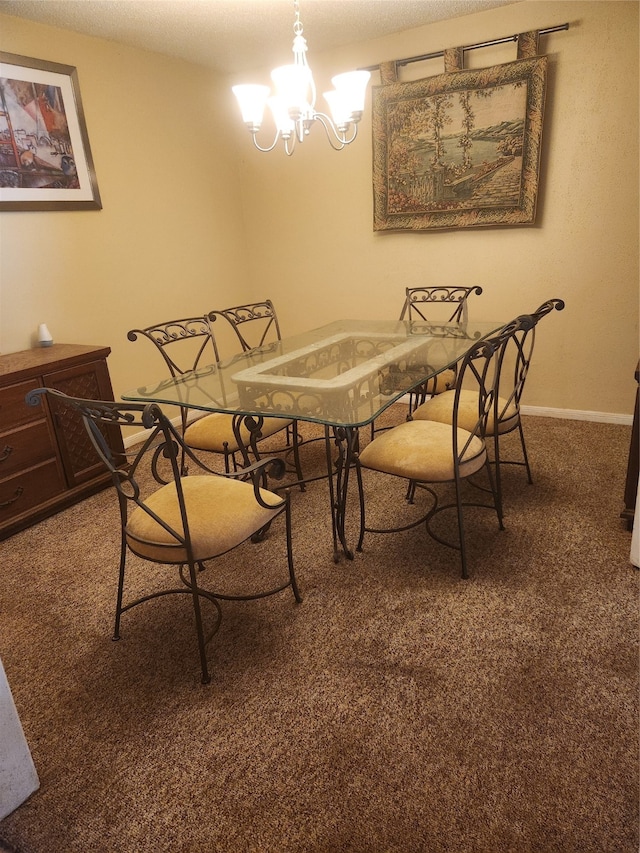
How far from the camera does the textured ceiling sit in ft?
9.06

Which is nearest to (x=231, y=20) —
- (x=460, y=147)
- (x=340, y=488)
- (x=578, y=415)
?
(x=460, y=147)

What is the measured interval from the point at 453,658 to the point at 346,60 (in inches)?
141

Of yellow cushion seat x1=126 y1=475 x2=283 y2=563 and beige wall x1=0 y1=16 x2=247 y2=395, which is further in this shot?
beige wall x1=0 y1=16 x2=247 y2=395

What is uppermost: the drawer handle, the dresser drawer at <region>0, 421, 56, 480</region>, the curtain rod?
the curtain rod

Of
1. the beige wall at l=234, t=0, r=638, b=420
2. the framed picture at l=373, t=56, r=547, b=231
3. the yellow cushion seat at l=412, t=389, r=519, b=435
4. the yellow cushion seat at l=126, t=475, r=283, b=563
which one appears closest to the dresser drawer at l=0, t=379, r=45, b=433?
the yellow cushion seat at l=126, t=475, r=283, b=563

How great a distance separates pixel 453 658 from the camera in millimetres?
1709

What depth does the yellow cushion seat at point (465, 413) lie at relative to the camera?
2400 mm

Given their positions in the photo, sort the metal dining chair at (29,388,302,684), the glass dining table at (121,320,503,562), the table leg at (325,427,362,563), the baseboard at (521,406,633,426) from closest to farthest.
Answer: the metal dining chair at (29,388,302,684), the glass dining table at (121,320,503,562), the table leg at (325,427,362,563), the baseboard at (521,406,633,426)

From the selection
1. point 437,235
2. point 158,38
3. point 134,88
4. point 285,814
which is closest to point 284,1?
point 158,38

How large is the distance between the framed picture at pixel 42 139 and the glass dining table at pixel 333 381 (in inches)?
55.8

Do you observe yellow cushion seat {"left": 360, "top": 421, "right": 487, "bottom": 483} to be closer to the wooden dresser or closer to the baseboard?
the wooden dresser

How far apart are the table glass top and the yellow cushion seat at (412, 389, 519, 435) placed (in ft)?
0.82

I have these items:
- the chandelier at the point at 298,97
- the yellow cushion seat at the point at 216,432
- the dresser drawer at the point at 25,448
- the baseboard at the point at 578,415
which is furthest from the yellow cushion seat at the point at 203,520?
the baseboard at the point at 578,415

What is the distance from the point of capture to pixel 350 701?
159 centimetres
